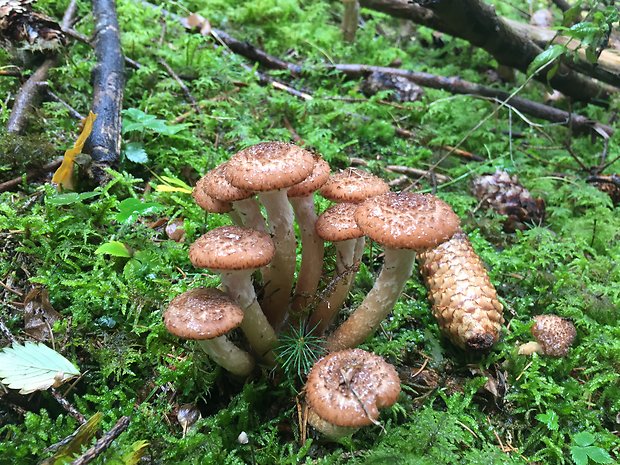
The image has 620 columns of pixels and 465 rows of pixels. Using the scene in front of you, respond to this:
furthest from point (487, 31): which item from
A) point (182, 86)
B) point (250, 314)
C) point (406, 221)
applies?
point (250, 314)

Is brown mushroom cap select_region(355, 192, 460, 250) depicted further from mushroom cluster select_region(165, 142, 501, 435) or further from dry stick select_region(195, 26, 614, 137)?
dry stick select_region(195, 26, 614, 137)

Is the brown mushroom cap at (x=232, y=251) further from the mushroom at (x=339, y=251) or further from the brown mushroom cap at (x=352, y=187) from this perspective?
the brown mushroom cap at (x=352, y=187)

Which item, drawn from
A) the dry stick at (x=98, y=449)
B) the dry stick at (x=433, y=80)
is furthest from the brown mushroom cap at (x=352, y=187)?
the dry stick at (x=433, y=80)

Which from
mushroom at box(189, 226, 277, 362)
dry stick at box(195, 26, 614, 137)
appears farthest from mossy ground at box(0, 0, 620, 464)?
dry stick at box(195, 26, 614, 137)

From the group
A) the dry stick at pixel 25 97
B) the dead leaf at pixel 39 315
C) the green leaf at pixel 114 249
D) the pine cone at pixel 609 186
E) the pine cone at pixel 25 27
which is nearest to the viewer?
the dead leaf at pixel 39 315

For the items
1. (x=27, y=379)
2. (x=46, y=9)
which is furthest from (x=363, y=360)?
(x=46, y=9)

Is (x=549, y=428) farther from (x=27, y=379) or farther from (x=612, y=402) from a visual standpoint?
(x=27, y=379)
